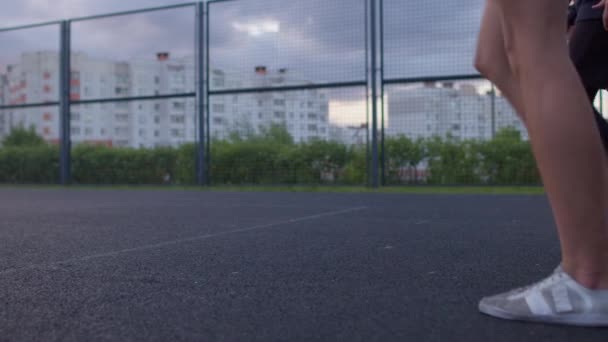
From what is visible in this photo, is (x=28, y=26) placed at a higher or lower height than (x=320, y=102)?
higher

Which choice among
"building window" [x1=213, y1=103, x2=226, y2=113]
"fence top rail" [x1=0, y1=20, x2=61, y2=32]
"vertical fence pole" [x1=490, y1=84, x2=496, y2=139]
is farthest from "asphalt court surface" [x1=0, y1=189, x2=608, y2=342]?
"fence top rail" [x1=0, y1=20, x2=61, y2=32]

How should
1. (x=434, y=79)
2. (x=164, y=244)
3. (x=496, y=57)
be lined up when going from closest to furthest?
1. (x=496, y=57)
2. (x=164, y=244)
3. (x=434, y=79)

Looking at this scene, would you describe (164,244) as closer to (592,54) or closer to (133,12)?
(592,54)

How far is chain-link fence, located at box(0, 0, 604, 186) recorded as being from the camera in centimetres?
700

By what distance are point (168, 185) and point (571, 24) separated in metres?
7.46

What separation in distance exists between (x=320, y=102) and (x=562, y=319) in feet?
21.9

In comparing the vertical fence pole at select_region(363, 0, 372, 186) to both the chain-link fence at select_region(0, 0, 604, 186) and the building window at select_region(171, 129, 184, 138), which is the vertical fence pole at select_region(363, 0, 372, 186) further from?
the building window at select_region(171, 129, 184, 138)

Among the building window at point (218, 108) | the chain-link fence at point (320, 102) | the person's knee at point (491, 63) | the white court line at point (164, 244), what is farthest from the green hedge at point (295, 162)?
the person's knee at point (491, 63)

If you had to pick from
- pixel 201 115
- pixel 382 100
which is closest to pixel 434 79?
pixel 382 100

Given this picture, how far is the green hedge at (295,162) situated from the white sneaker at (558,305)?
602 cm

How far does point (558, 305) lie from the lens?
3.59 ft

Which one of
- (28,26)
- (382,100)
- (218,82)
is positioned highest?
(28,26)

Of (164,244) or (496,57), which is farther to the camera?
(164,244)

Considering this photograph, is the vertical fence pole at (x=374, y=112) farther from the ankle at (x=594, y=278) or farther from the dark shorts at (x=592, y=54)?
the ankle at (x=594, y=278)
